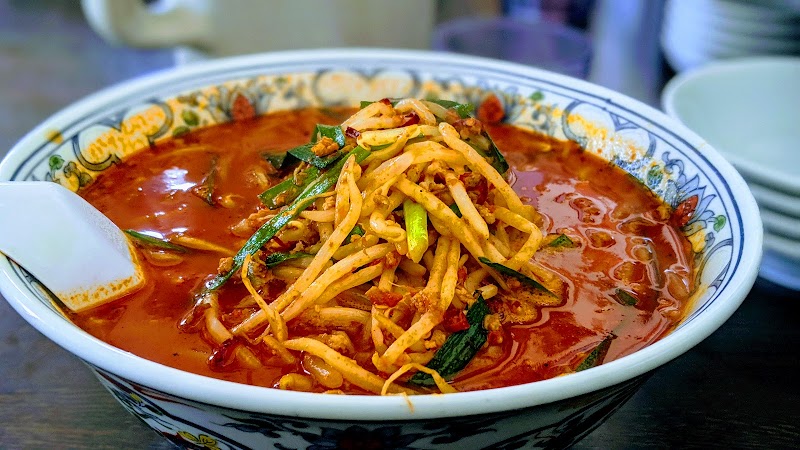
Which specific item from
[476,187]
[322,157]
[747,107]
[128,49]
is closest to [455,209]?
[476,187]

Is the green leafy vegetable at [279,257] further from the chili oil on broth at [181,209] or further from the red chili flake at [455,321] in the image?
the red chili flake at [455,321]

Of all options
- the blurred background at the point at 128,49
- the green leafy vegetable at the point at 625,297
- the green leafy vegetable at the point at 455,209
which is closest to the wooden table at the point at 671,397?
the green leafy vegetable at the point at 625,297

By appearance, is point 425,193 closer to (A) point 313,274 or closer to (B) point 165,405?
(A) point 313,274

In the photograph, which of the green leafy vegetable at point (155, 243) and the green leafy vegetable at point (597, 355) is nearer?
the green leafy vegetable at point (597, 355)

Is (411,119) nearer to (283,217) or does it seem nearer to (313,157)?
(313,157)

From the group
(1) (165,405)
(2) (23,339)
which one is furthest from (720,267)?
(2) (23,339)

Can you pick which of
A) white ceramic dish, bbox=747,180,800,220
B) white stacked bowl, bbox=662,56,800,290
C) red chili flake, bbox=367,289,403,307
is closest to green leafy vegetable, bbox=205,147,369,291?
red chili flake, bbox=367,289,403,307

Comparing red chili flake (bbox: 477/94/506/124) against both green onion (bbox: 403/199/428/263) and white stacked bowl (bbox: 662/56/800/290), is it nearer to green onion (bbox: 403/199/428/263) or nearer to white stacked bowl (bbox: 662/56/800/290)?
white stacked bowl (bbox: 662/56/800/290)
